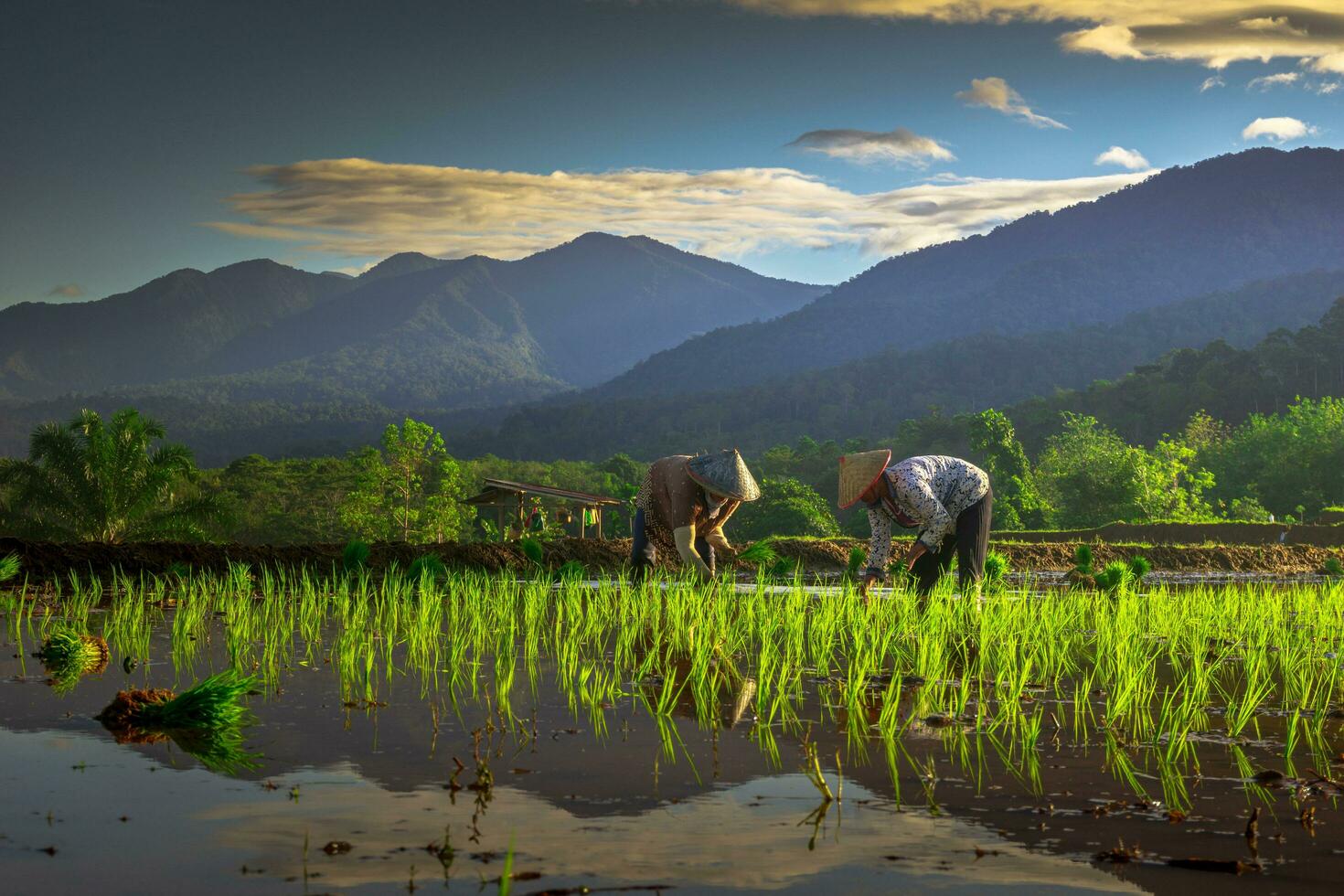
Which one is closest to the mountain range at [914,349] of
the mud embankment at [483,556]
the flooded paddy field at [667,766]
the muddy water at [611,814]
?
the mud embankment at [483,556]

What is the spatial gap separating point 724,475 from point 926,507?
1.51 metres

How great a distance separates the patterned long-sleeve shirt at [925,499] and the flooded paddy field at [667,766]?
1281 millimetres

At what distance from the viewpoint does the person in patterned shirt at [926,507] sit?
28.5ft

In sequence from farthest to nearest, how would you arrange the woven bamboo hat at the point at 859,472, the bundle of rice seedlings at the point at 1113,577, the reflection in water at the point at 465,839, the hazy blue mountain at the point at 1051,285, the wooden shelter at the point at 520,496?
1. the hazy blue mountain at the point at 1051,285
2. the wooden shelter at the point at 520,496
3. the bundle of rice seedlings at the point at 1113,577
4. the woven bamboo hat at the point at 859,472
5. the reflection in water at the point at 465,839

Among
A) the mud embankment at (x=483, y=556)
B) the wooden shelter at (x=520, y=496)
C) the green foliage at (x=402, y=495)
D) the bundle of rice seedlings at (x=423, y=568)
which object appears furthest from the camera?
the green foliage at (x=402, y=495)

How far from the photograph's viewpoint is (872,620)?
26.5ft

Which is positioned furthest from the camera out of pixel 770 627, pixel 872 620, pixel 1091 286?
pixel 1091 286

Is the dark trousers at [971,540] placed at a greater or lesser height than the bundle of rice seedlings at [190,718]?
greater

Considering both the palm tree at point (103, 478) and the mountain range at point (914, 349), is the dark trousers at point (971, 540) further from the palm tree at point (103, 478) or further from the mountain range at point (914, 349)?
the mountain range at point (914, 349)

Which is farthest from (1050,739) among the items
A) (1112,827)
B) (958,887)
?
(958,887)

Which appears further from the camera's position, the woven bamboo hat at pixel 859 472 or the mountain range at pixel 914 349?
the mountain range at pixel 914 349

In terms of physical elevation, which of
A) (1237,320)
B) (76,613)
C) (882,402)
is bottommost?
(76,613)

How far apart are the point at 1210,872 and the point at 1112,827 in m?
0.42

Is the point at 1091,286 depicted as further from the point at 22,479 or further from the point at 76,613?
the point at 76,613
